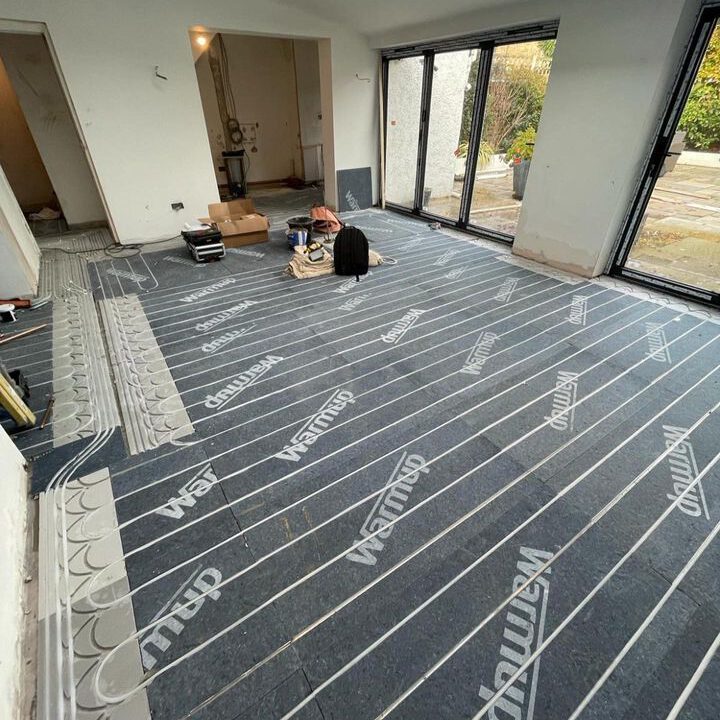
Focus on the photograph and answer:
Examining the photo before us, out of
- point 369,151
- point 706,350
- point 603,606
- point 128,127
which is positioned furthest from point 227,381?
point 369,151

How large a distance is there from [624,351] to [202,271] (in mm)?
3950

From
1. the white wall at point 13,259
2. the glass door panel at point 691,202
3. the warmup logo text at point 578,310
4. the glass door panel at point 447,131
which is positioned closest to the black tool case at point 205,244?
the white wall at point 13,259

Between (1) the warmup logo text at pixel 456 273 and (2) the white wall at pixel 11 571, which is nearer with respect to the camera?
(2) the white wall at pixel 11 571

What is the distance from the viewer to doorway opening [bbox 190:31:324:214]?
24.5 ft

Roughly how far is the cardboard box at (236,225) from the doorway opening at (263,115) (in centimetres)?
205

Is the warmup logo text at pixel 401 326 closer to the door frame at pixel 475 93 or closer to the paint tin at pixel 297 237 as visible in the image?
the paint tin at pixel 297 237

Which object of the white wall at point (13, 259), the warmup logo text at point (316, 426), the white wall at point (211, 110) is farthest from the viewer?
the white wall at point (211, 110)

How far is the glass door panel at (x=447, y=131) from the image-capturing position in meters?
5.57

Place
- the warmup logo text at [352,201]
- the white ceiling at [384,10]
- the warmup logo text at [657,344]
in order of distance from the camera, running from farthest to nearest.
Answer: the warmup logo text at [352,201]
the white ceiling at [384,10]
the warmup logo text at [657,344]

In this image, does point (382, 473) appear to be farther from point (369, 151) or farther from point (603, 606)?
point (369, 151)

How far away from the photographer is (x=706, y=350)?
2791 millimetres

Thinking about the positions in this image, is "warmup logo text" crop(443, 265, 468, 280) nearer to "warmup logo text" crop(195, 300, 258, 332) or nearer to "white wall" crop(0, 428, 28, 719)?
"warmup logo text" crop(195, 300, 258, 332)

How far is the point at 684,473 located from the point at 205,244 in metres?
4.49

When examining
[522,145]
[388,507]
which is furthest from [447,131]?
[388,507]
